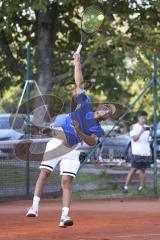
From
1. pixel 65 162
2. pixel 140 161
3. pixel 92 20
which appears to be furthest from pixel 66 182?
pixel 140 161

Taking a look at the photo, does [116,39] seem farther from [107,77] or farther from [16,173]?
[16,173]

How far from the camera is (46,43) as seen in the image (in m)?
19.3

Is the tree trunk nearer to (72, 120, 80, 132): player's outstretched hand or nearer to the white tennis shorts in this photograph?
the white tennis shorts

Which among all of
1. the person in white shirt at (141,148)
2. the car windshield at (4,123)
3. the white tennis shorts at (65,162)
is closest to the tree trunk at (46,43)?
the car windshield at (4,123)

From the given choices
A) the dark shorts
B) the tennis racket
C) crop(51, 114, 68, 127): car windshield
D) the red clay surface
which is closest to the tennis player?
the red clay surface

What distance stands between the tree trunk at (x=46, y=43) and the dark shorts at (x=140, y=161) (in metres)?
3.75

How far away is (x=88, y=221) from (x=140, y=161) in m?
4.81

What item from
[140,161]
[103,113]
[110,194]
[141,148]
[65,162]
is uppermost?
[103,113]

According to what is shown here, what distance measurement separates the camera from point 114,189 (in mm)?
15672

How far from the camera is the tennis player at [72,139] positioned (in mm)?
Result: 8664

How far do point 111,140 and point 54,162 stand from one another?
367 inches

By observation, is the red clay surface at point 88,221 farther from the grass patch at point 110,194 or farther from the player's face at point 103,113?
the player's face at point 103,113

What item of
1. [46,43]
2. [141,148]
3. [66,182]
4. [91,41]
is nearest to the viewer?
[66,182]

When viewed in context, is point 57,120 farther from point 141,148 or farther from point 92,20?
point 92,20
